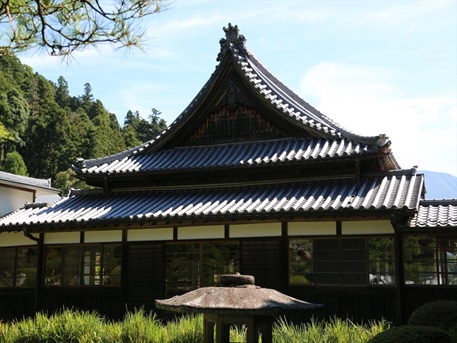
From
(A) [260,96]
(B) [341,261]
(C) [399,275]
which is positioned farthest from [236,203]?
(C) [399,275]

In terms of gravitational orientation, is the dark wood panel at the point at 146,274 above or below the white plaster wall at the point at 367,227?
below

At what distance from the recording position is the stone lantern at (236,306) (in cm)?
798

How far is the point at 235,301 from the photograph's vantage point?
8094mm

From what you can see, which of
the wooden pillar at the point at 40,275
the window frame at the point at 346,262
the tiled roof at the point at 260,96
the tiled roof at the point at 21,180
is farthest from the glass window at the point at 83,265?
the tiled roof at the point at 21,180

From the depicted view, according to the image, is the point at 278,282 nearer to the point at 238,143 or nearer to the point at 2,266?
the point at 238,143

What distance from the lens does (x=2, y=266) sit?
18.1 metres

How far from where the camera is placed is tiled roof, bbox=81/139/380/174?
15.2 metres

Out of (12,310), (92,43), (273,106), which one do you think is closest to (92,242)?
(12,310)

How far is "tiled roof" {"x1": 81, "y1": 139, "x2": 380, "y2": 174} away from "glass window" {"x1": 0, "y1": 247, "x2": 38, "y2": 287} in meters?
3.18

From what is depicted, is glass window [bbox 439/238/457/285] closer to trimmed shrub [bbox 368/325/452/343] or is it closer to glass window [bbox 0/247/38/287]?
trimmed shrub [bbox 368/325/452/343]

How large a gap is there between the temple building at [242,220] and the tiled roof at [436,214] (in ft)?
0.15

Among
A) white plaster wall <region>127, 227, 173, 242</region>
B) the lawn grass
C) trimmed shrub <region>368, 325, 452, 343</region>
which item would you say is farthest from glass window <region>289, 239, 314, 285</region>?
trimmed shrub <region>368, 325, 452, 343</region>

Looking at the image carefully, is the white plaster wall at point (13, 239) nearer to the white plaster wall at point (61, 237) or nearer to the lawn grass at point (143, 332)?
the white plaster wall at point (61, 237)

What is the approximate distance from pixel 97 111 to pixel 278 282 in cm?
7240
